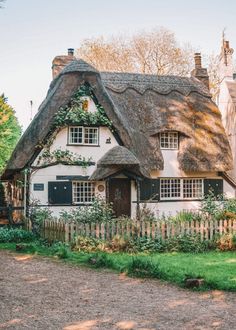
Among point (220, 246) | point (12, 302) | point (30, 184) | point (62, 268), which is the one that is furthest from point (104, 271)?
point (30, 184)

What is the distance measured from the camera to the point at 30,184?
2123 centimetres

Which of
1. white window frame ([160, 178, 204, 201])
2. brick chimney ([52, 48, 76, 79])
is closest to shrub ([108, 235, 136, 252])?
white window frame ([160, 178, 204, 201])

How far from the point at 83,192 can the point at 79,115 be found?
391 centimetres

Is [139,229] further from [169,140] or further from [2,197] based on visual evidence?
[2,197]

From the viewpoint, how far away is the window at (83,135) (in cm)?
2216

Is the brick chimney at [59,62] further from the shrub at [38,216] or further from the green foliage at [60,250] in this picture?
the green foliage at [60,250]

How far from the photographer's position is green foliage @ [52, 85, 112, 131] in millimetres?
21562

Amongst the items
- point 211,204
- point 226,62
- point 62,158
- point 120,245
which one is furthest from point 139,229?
point 226,62

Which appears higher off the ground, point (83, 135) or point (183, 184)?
point (83, 135)

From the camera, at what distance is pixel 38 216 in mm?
19812

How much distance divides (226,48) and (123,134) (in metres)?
13.4

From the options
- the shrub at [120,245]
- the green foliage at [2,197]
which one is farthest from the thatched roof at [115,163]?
the green foliage at [2,197]

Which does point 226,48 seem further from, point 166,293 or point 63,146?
point 166,293

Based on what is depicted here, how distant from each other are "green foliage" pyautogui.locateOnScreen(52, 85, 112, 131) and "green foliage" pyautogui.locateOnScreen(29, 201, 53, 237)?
13.0ft
